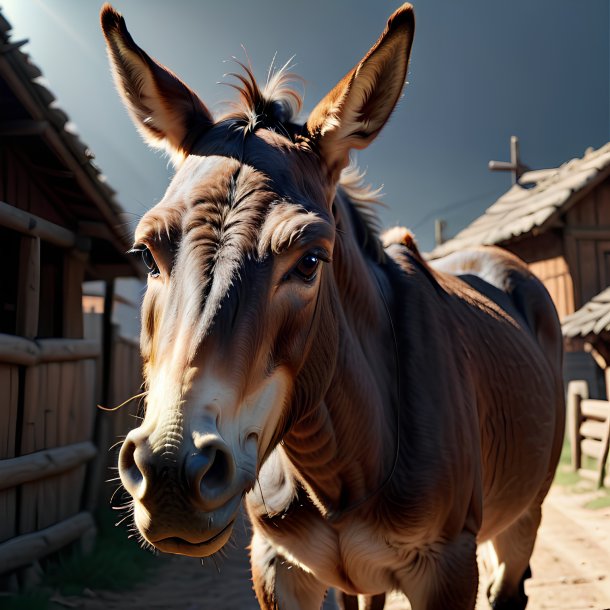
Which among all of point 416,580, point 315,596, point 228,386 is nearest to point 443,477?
point 416,580

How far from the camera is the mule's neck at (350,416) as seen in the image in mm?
2215

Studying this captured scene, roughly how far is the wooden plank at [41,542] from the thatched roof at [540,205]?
919cm

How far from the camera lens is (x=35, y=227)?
5.52m

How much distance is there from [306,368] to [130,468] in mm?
642

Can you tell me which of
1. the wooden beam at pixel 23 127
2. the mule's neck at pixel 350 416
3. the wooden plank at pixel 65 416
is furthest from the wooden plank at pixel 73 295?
the mule's neck at pixel 350 416

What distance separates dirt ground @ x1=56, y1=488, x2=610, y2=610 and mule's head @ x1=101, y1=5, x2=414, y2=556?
11.1ft

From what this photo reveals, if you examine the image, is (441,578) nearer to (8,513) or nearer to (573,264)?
(8,513)

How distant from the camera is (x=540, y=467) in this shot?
3531mm

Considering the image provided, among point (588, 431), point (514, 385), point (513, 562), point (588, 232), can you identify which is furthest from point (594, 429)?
point (514, 385)

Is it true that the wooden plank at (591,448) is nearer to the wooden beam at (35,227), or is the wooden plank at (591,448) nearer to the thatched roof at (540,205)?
the thatched roof at (540,205)

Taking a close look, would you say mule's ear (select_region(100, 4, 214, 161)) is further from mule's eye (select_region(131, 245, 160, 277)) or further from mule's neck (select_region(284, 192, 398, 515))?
mule's neck (select_region(284, 192, 398, 515))

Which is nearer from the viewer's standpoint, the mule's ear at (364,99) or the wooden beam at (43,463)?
the mule's ear at (364,99)

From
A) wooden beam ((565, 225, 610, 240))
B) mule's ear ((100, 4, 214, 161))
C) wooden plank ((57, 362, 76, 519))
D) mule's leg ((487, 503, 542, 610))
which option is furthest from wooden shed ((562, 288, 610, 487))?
mule's ear ((100, 4, 214, 161))

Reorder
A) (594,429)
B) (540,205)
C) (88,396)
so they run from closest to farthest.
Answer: (88,396)
(594,429)
(540,205)
